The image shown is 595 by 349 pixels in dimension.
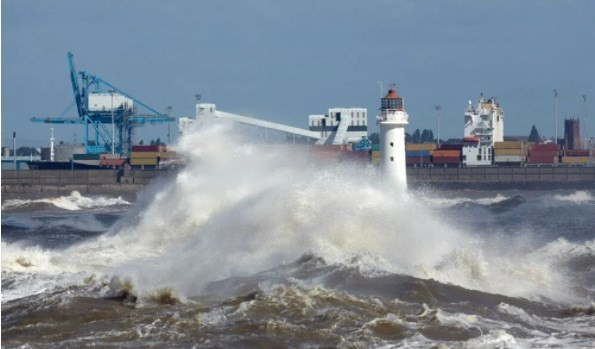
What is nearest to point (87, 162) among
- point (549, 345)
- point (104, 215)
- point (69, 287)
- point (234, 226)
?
point (104, 215)

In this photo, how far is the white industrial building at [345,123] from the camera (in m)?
71.8

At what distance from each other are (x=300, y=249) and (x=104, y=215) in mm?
21920

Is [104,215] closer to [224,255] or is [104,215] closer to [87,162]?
[224,255]

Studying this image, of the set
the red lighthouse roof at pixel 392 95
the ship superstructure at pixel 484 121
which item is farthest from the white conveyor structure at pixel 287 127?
the red lighthouse roof at pixel 392 95

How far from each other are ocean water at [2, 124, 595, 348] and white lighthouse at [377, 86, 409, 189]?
93 centimetres

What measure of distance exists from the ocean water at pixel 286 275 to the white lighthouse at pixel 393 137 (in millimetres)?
927

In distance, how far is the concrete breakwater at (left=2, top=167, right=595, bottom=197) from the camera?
62031mm

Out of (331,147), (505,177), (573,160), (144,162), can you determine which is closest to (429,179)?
(505,177)

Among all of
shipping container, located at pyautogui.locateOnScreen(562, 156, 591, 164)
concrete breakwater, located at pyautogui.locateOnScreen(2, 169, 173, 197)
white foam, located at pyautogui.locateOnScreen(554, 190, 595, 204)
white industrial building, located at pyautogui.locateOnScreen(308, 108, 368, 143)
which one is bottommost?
white foam, located at pyautogui.locateOnScreen(554, 190, 595, 204)

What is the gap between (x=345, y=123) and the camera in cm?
7138

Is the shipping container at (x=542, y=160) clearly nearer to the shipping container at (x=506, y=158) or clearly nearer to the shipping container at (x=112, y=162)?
the shipping container at (x=506, y=158)

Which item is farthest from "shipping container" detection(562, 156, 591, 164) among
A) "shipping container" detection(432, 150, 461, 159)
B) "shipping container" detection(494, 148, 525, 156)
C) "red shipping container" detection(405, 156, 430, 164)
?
"red shipping container" detection(405, 156, 430, 164)

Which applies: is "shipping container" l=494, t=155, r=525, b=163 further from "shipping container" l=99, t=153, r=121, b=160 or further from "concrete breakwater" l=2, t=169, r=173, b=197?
"shipping container" l=99, t=153, r=121, b=160

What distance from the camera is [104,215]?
1567 inches
